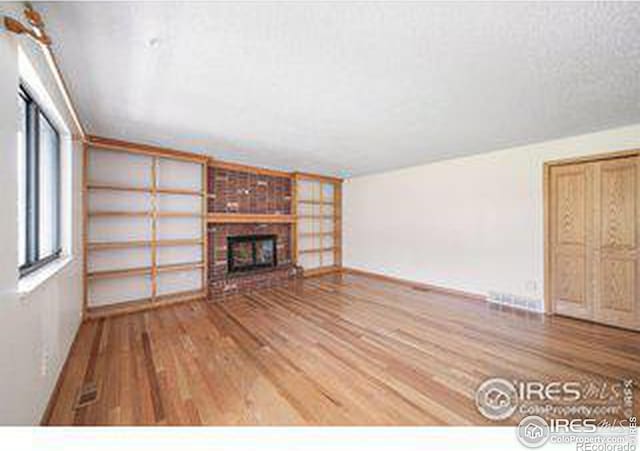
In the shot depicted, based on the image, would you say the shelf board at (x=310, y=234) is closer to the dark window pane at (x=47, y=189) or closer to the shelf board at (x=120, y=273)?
the shelf board at (x=120, y=273)

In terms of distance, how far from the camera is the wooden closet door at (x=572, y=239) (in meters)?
3.24

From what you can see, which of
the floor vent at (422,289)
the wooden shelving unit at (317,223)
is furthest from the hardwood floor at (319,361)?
the wooden shelving unit at (317,223)

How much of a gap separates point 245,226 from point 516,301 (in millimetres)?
4609

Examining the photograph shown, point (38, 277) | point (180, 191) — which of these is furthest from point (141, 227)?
point (38, 277)

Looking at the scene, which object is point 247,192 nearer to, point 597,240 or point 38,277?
point 38,277

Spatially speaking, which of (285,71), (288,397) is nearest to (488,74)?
(285,71)

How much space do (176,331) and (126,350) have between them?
1.63ft

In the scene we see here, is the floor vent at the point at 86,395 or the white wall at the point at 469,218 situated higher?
the white wall at the point at 469,218

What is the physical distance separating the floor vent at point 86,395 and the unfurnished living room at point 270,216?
2 centimetres

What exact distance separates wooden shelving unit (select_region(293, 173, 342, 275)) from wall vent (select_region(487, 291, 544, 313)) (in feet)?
11.2

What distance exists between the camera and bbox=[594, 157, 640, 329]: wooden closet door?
9.65 feet

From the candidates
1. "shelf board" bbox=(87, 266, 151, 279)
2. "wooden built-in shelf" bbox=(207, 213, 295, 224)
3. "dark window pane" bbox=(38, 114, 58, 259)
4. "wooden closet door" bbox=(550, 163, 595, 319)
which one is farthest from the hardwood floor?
"wooden built-in shelf" bbox=(207, 213, 295, 224)

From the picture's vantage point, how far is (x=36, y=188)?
1.98 metres

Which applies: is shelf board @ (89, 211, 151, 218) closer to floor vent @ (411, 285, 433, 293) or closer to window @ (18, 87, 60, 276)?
window @ (18, 87, 60, 276)
